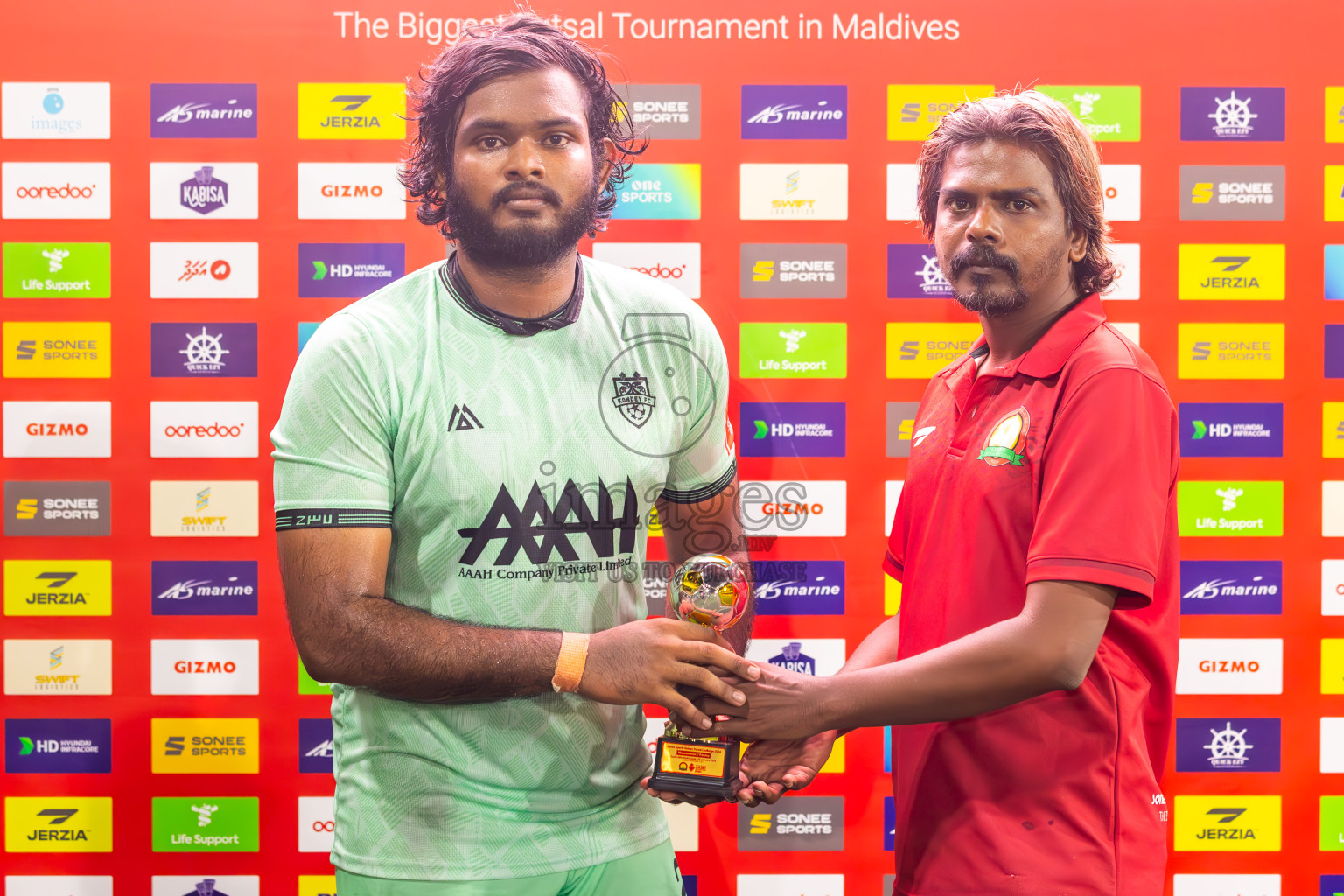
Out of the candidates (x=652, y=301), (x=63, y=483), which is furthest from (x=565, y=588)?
(x=63, y=483)

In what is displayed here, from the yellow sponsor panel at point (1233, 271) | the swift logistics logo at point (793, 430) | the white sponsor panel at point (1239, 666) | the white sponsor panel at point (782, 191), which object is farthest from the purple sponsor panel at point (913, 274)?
the white sponsor panel at point (1239, 666)

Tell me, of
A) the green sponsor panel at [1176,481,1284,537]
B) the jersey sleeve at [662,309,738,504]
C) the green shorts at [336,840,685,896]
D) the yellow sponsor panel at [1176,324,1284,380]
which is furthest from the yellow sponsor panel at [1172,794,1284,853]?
the jersey sleeve at [662,309,738,504]

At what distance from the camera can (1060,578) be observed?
122cm

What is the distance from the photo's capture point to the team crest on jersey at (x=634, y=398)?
147cm

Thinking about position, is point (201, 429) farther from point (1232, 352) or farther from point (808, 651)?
point (1232, 352)

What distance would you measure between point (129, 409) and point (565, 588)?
1600 mm

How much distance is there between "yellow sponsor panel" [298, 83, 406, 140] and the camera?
2275mm

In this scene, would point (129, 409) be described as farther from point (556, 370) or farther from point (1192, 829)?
point (1192, 829)

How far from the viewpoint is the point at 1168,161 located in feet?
7.59

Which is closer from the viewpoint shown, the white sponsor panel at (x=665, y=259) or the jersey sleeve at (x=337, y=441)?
the jersey sleeve at (x=337, y=441)

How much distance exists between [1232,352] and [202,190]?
278cm

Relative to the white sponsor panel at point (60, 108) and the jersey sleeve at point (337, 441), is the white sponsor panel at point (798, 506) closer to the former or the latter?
the jersey sleeve at point (337, 441)

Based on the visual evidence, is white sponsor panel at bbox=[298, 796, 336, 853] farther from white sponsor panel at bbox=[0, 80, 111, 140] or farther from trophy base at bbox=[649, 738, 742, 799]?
white sponsor panel at bbox=[0, 80, 111, 140]

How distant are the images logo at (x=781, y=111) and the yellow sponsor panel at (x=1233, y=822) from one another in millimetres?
2101
